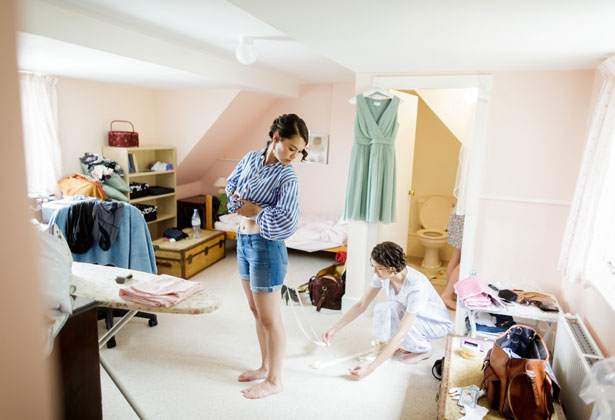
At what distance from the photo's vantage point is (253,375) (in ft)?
8.23

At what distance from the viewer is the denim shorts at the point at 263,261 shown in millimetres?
2164

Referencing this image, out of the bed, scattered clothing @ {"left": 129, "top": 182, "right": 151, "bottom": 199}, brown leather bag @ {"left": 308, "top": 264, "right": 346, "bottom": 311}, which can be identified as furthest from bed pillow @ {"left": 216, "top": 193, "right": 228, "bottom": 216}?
brown leather bag @ {"left": 308, "top": 264, "right": 346, "bottom": 311}

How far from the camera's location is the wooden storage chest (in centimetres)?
405

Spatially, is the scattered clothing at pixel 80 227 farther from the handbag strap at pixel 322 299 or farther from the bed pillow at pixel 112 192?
the handbag strap at pixel 322 299

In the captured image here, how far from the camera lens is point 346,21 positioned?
184cm

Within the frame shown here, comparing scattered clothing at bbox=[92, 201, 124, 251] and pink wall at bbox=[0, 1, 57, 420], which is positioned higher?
pink wall at bbox=[0, 1, 57, 420]

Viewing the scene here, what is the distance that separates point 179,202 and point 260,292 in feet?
10.2

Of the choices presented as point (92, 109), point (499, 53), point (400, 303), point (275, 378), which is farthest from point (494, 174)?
point (92, 109)

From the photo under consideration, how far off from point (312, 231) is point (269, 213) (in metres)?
2.67

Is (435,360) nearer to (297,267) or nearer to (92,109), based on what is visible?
(297,267)

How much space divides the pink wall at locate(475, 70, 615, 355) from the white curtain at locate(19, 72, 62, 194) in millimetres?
3616

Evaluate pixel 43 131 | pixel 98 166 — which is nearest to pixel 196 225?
pixel 98 166

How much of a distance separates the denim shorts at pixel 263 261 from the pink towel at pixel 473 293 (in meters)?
1.27

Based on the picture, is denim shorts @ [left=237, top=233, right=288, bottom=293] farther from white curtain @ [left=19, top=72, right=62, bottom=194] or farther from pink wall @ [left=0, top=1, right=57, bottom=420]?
white curtain @ [left=19, top=72, right=62, bottom=194]
